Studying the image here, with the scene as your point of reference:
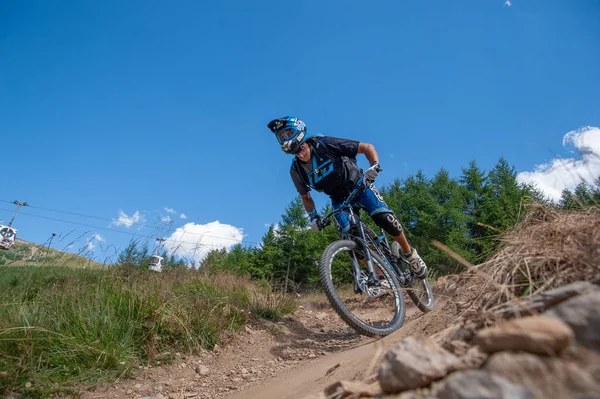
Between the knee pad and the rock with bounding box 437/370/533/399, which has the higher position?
the knee pad

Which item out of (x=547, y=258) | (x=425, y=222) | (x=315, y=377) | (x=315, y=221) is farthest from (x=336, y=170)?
(x=425, y=222)

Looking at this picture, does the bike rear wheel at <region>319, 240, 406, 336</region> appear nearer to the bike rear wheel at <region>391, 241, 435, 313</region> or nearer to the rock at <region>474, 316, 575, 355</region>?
the bike rear wheel at <region>391, 241, 435, 313</region>

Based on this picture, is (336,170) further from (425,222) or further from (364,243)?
(425,222)

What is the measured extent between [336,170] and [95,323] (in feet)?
9.80

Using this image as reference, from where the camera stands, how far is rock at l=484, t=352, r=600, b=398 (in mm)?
664

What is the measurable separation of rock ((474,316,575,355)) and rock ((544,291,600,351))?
20mm

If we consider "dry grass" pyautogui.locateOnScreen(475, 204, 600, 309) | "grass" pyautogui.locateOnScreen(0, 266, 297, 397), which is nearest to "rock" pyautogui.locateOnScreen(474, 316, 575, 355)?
"dry grass" pyautogui.locateOnScreen(475, 204, 600, 309)

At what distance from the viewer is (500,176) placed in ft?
114

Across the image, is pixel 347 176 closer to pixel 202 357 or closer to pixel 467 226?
A: pixel 202 357

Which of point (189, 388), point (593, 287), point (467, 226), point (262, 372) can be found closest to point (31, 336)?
point (189, 388)

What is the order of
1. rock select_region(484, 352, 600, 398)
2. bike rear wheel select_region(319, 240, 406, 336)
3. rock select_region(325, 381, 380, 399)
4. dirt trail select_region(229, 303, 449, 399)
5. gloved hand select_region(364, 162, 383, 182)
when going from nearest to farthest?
rock select_region(484, 352, 600, 398) < rock select_region(325, 381, 380, 399) < dirt trail select_region(229, 303, 449, 399) < bike rear wheel select_region(319, 240, 406, 336) < gloved hand select_region(364, 162, 383, 182)

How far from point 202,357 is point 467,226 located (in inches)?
1287

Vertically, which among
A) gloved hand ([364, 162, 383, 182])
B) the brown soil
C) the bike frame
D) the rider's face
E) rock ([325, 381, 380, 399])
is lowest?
the brown soil

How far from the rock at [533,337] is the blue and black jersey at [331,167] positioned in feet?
11.2
